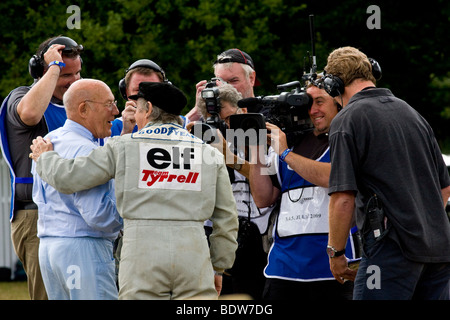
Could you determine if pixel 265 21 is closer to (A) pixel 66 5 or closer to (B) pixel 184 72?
(B) pixel 184 72

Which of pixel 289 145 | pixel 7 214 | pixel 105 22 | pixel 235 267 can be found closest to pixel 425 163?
pixel 289 145

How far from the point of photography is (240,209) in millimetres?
5016

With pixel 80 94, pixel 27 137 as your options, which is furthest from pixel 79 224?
pixel 27 137

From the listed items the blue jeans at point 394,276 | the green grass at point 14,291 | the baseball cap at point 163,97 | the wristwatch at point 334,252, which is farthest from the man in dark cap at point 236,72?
the green grass at point 14,291

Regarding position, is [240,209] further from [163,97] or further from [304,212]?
[163,97]

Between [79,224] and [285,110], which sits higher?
[285,110]

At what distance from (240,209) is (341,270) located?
1.24m

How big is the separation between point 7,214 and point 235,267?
323 inches

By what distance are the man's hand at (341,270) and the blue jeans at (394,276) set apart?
0.15 meters

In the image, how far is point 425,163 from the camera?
12.4 ft

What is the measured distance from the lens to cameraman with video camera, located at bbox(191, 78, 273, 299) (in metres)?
4.82

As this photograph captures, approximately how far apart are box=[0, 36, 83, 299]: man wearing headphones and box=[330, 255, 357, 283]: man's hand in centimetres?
187

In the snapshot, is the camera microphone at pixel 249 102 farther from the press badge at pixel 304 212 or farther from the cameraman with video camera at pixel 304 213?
the press badge at pixel 304 212

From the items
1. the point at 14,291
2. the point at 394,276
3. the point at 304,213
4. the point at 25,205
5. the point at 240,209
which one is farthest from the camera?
the point at 14,291
